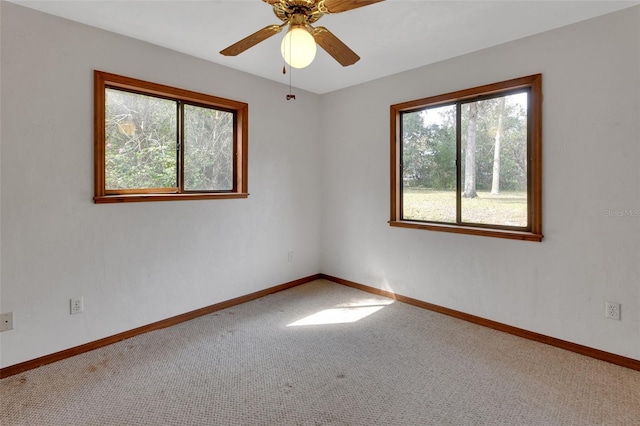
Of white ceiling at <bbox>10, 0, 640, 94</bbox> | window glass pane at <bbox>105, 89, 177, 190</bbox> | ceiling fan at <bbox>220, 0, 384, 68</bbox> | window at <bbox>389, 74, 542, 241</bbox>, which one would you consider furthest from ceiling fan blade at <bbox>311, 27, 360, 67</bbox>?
window glass pane at <bbox>105, 89, 177, 190</bbox>

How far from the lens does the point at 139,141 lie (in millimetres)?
2855

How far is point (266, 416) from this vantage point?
1818 millimetres

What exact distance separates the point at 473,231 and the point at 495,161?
2.14 ft

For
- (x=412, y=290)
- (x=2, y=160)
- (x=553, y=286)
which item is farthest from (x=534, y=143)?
(x=2, y=160)

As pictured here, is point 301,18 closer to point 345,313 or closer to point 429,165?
point 429,165

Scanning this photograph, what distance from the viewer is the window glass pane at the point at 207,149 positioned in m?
3.20

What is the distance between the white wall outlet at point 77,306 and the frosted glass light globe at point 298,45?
7.62 feet

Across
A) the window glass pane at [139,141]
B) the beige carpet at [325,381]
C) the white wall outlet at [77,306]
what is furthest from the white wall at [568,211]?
the white wall outlet at [77,306]

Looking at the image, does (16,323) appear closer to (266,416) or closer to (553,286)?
(266,416)

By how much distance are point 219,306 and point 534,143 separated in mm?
3199

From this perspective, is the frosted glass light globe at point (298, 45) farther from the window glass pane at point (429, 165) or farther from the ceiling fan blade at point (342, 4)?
the window glass pane at point (429, 165)

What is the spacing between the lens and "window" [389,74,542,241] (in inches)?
108

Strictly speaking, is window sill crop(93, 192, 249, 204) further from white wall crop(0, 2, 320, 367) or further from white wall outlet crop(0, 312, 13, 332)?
white wall outlet crop(0, 312, 13, 332)

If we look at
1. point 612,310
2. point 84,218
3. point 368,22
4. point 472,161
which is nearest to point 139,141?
point 84,218
